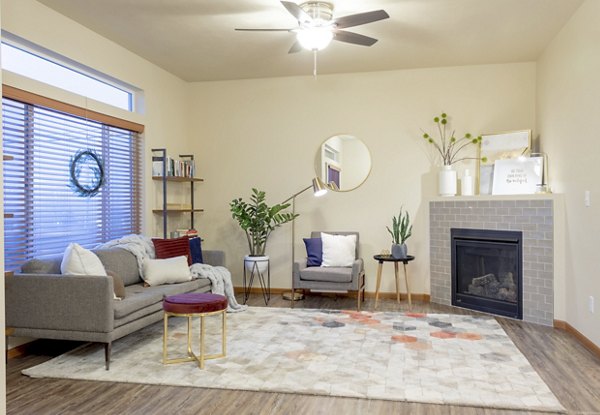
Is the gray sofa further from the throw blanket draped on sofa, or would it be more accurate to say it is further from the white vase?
the white vase

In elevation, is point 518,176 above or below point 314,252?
above

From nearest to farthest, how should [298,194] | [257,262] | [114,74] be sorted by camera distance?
[114,74] → [257,262] → [298,194]

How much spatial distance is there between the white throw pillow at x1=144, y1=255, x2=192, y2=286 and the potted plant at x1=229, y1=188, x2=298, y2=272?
127 centimetres

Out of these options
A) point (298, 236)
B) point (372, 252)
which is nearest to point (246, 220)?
point (298, 236)

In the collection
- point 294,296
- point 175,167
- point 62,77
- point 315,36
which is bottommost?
point 294,296

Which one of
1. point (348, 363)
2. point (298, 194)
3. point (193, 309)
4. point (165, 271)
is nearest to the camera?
point (193, 309)

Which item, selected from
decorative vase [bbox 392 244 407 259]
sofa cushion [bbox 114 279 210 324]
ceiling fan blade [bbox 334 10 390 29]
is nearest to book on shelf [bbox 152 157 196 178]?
sofa cushion [bbox 114 279 210 324]

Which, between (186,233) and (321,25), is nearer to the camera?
(321,25)

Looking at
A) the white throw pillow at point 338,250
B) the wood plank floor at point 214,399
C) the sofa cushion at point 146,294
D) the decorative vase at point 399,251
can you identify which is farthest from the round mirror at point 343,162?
the wood plank floor at point 214,399

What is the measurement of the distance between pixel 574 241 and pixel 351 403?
8.76ft

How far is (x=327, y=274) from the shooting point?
5121 mm

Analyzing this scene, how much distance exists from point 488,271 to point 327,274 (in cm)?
167

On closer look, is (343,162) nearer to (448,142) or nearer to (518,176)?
(448,142)

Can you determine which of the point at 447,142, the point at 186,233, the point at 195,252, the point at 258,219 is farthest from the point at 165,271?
the point at 447,142
